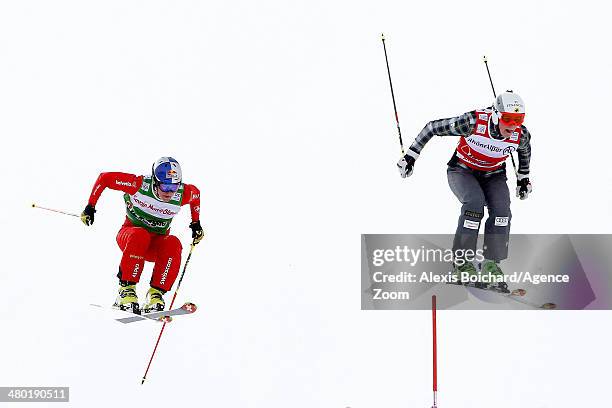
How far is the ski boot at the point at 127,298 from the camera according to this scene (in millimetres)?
12094

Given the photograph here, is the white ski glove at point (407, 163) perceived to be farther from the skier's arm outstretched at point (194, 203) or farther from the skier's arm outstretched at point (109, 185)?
the skier's arm outstretched at point (109, 185)

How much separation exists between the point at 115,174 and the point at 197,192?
76 cm

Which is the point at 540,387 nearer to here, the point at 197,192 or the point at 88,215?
the point at 197,192

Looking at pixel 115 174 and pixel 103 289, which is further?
pixel 103 289

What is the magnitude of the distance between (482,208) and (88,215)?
348 cm

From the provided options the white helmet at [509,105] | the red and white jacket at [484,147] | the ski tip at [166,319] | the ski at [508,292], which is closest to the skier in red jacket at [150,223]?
the ski tip at [166,319]

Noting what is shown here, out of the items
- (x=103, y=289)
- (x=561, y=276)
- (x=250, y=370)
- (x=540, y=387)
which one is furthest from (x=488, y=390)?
(x=103, y=289)

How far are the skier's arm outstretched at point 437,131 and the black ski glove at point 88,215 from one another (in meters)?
2.76

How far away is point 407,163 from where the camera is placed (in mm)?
12602

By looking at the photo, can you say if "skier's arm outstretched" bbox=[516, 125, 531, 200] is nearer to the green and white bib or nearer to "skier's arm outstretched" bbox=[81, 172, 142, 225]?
the green and white bib

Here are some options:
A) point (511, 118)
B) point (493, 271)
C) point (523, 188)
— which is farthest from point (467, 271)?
point (511, 118)

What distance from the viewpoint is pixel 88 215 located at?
39.9 ft

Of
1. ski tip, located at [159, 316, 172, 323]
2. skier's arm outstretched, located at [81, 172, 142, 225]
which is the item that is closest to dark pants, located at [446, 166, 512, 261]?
ski tip, located at [159, 316, 172, 323]

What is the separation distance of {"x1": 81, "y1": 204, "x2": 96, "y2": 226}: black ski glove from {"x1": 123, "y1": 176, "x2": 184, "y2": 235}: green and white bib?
16.0 inches
